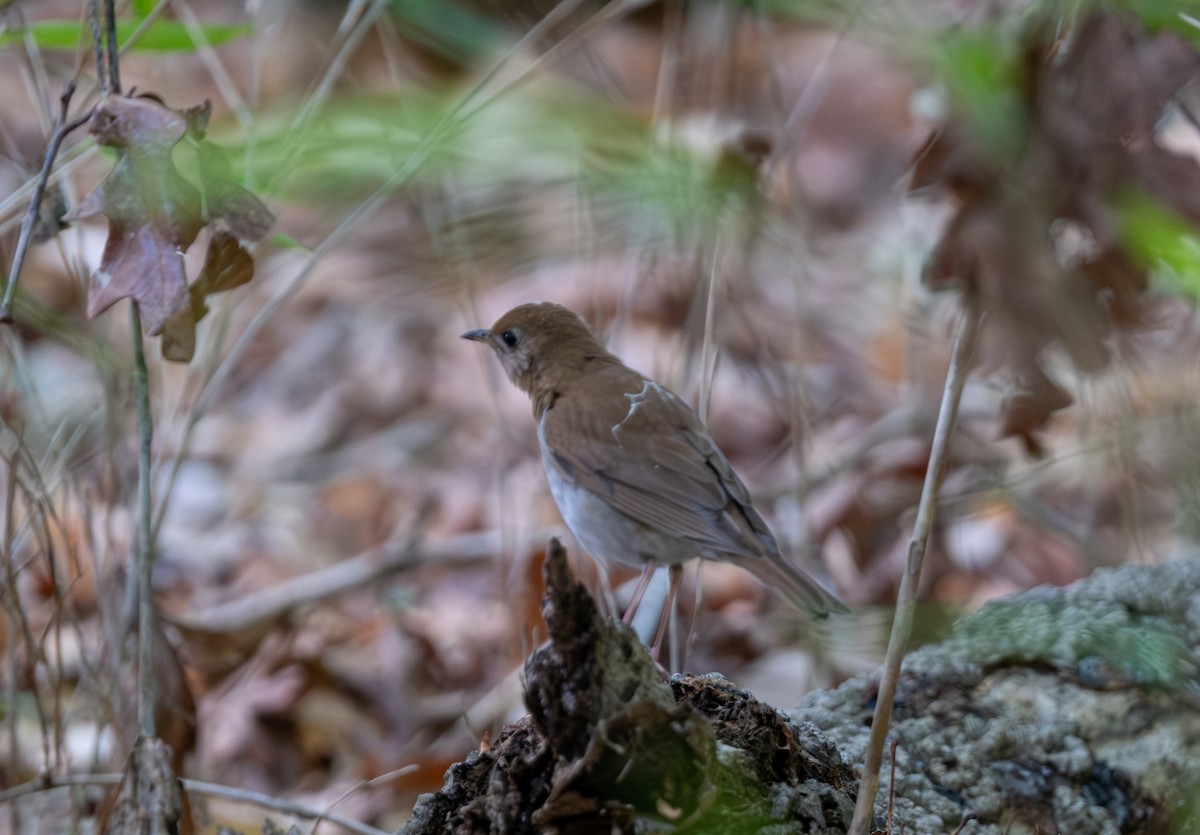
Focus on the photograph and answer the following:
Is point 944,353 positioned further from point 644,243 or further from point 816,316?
point 644,243

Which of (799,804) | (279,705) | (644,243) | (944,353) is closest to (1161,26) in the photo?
(799,804)

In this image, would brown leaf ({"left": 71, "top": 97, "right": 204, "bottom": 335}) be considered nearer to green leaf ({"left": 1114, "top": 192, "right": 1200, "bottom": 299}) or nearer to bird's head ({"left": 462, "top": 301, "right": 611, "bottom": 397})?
bird's head ({"left": 462, "top": 301, "right": 611, "bottom": 397})

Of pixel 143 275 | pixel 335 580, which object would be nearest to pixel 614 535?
pixel 143 275

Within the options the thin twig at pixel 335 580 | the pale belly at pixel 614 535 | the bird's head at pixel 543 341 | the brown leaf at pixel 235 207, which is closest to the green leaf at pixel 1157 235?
the pale belly at pixel 614 535

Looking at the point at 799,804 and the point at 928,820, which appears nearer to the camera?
the point at 799,804

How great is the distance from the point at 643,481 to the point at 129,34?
1.56 m

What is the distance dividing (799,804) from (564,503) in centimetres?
136

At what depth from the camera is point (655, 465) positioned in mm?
3057

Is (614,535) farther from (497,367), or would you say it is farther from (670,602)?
(497,367)

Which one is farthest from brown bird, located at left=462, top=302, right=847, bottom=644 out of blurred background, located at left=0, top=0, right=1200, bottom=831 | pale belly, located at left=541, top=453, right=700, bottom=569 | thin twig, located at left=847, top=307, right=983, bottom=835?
thin twig, located at left=847, top=307, right=983, bottom=835

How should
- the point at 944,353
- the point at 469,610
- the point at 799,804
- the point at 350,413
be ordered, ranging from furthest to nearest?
the point at 350,413
the point at 944,353
the point at 469,610
the point at 799,804

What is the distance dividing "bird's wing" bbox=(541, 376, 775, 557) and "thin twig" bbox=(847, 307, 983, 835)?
1050mm

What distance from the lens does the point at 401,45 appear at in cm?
831

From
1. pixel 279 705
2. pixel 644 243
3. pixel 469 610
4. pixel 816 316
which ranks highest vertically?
pixel 816 316
